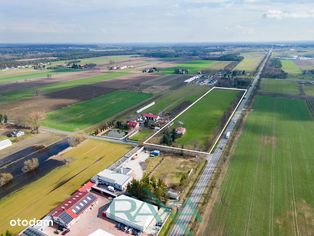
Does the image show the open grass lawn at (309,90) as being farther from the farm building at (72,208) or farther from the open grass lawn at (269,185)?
the farm building at (72,208)

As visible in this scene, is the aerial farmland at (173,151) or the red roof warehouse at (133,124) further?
the red roof warehouse at (133,124)

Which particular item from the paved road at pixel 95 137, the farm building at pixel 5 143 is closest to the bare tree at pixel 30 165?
the farm building at pixel 5 143

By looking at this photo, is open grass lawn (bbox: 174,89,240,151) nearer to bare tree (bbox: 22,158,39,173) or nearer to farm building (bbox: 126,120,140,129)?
farm building (bbox: 126,120,140,129)

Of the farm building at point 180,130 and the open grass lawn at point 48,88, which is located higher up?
the open grass lawn at point 48,88

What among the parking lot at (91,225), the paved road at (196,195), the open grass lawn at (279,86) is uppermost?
the open grass lawn at (279,86)

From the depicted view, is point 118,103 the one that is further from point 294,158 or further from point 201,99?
point 294,158

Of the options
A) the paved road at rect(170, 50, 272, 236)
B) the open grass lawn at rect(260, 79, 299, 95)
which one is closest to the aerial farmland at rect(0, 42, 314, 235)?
the paved road at rect(170, 50, 272, 236)

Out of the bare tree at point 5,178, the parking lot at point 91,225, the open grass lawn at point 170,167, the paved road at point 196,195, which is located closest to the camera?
the parking lot at point 91,225
